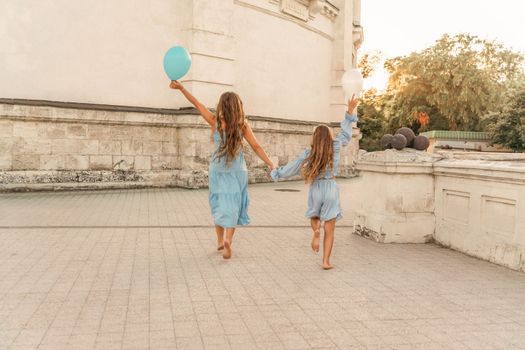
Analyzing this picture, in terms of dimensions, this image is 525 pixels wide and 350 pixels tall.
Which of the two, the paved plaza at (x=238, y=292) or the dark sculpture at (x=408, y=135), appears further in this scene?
the dark sculpture at (x=408, y=135)

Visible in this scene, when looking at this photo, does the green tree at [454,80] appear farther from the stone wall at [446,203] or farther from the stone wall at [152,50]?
the stone wall at [446,203]

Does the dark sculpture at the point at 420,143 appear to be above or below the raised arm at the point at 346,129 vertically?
below

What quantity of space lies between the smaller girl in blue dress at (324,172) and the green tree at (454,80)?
3822 cm

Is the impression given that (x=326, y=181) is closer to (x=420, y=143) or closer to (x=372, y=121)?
(x=420, y=143)

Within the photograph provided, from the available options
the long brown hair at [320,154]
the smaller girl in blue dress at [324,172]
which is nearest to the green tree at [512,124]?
the smaller girl in blue dress at [324,172]

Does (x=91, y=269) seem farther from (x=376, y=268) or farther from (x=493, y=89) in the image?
(x=493, y=89)

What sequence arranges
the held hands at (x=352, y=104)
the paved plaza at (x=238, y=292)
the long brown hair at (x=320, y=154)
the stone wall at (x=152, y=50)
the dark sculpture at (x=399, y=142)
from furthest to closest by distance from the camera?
the stone wall at (x=152, y=50), the dark sculpture at (x=399, y=142), the held hands at (x=352, y=104), the long brown hair at (x=320, y=154), the paved plaza at (x=238, y=292)

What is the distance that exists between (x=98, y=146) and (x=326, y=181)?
8.09 metres

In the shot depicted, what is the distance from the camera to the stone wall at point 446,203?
5484mm

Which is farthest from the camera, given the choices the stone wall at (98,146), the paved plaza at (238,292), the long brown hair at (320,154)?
the stone wall at (98,146)

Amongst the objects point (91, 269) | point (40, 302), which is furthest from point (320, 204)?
point (40, 302)

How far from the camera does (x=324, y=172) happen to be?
542 cm


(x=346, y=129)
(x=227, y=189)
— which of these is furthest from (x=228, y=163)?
(x=346, y=129)

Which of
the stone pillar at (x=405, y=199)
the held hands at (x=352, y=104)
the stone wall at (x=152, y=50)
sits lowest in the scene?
the stone pillar at (x=405, y=199)
